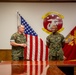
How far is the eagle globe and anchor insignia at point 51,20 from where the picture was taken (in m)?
7.20

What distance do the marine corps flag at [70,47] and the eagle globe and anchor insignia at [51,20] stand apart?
1.25ft

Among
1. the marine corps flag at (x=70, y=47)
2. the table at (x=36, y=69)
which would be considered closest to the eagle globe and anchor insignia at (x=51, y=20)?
the marine corps flag at (x=70, y=47)

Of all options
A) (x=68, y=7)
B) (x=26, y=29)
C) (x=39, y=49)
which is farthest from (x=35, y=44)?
(x=68, y=7)

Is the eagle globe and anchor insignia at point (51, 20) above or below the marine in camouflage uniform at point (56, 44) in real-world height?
above

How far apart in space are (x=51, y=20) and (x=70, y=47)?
3.70 feet

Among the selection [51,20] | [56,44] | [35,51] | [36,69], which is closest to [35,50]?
[35,51]

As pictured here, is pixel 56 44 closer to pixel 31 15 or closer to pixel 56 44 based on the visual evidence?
pixel 56 44

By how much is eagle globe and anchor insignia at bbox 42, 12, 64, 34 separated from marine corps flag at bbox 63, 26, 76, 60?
15.0 inches

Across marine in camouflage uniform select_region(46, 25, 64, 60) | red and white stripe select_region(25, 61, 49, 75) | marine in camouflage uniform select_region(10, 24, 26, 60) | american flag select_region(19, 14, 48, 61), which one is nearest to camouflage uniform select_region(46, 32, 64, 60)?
marine in camouflage uniform select_region(46, 25, 64, 60)

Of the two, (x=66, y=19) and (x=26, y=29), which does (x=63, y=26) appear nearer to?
(x=66, y=19)

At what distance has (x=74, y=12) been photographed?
718cm

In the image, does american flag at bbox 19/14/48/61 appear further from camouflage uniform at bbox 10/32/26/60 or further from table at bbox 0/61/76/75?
table at bbox 0/61/76/75

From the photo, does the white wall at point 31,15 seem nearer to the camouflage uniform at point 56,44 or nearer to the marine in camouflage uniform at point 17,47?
the camouflage uniform at point 56,44

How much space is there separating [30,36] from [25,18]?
0.86 metres
